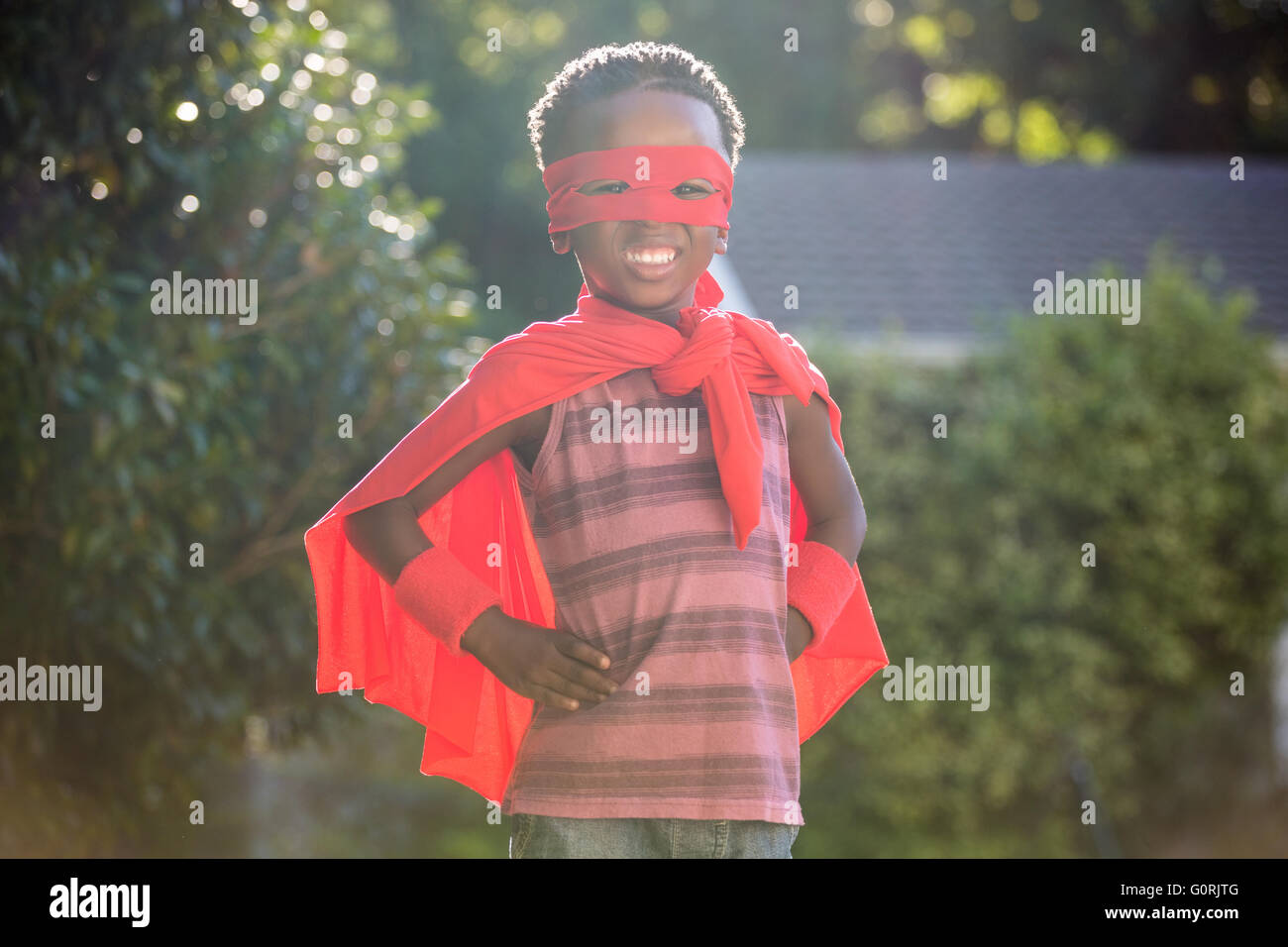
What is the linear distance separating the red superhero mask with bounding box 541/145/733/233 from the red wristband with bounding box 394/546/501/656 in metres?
0.60

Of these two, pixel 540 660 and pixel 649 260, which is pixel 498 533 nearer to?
pixel 540 660

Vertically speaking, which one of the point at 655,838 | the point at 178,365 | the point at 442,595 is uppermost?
the point at 178,365

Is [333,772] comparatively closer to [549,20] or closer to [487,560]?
[487,560]

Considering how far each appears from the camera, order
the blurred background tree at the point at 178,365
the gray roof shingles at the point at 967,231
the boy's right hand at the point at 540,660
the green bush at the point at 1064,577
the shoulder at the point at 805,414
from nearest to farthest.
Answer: the boy's right hand at the point at 540,660
the shoulder at the point at 805,414
the blurred background tree at the point at 178,365
the green bush at the point at 1064,577
the gray roof shingles at the point at 967,231

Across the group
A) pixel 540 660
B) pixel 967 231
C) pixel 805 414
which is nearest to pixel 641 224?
pixel 805 414

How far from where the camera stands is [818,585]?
2.15 metres

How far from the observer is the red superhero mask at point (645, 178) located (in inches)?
80.7

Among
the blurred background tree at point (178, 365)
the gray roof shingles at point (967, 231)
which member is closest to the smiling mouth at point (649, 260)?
the blurred background tree at point (178, 365)

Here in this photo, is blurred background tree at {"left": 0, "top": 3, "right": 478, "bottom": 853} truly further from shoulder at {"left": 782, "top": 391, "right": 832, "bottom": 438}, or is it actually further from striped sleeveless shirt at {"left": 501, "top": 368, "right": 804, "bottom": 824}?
shoulder at {"left": 782, "top": 391, "right": 832, "bottom": 438}

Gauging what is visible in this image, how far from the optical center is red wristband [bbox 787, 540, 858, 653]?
2.13 meters

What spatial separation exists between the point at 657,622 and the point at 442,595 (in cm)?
33

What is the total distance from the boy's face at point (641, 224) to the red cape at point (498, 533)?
0.16ft

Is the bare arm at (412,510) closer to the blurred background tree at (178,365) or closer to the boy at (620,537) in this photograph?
the boy at (620,537)

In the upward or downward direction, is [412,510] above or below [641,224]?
below
